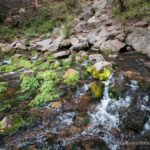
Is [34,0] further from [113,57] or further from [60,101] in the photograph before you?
[60,101]

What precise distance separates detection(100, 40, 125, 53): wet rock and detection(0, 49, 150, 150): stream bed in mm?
2259

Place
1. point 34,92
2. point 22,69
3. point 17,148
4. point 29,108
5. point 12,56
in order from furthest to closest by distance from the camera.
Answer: point 12,56
point 22,69
point 34,92
point 29,108
point 17,148

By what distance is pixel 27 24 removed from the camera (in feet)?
59.8

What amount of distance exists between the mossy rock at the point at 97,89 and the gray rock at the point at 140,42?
3.31 m

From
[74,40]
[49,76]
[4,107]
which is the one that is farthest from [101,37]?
[4,107]

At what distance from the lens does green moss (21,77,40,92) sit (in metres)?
8.80

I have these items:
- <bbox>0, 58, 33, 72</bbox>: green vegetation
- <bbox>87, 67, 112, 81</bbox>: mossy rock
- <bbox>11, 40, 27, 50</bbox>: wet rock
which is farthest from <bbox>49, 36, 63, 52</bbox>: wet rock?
<bbox>87, 67, 112, 81</bbox>: mossy rock

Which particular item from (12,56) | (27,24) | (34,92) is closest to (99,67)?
(34,92)

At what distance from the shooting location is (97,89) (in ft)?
25.3

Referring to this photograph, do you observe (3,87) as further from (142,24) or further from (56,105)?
(142,24)

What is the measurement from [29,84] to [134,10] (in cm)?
834

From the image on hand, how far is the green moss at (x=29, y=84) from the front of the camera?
8.80 metres

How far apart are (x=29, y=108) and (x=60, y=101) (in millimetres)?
925

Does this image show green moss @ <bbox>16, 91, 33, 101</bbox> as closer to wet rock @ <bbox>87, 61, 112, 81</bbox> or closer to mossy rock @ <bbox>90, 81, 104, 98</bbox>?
mossy rock @ <bbox>90, 81, 104, 98</bbox>
